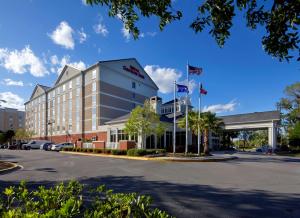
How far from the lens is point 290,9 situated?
3.86 meters

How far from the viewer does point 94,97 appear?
168 feet

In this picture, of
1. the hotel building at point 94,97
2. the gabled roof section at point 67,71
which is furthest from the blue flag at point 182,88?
the gabled roof section at point 67,71

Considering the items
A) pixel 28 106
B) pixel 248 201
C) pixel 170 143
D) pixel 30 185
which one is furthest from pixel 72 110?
pixel 248 201

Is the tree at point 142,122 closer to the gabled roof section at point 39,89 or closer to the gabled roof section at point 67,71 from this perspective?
the gabled roof section at point 67,71

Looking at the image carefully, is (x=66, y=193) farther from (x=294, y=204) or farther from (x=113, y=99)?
(x=113, y=99)

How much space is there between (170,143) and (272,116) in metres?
17.3

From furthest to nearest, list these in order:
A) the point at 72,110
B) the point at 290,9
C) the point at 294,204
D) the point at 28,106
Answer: the point at 28,106 → the point at 72,110 → the point at 294,204 → the point at 290,9

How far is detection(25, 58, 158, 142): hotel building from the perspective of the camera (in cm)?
5069

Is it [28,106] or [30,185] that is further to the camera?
[28,106]

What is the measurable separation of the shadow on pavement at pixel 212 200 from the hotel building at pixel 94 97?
119 ft

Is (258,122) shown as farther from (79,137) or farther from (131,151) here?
(79,137)

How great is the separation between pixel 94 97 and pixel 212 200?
149 feet

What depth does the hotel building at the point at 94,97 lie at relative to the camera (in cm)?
5069

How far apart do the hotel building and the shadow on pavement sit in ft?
119
